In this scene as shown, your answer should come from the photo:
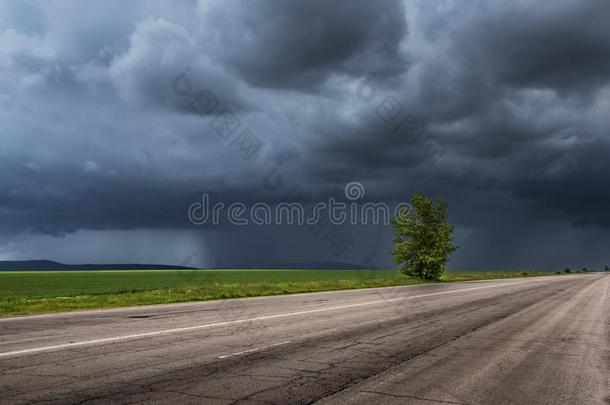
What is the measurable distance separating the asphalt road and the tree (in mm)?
49418

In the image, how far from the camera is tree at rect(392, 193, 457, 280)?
64.1 metres

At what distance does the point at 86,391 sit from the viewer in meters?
A: 6.27

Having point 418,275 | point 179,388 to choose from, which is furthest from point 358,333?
point 418,275

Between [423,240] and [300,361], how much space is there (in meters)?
59.3

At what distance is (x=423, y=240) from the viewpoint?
215ft

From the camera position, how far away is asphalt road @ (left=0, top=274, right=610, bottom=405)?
6.31 m

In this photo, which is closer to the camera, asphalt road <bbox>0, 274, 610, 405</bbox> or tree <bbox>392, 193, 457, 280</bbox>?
asphalt road <bbox>0, 274, 610, 405</bbox>

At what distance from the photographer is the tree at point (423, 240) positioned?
210 ft

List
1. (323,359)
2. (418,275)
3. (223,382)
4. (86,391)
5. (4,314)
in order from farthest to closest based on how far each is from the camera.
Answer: (418,275) < (4,314) < (323,359) < (223,382) < (86,391)

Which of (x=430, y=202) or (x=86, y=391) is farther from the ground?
(x=430, y=202)

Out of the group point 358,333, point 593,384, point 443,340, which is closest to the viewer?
point 593,384

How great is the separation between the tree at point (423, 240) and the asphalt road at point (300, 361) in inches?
1946

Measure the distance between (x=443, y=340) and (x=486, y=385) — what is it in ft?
14.3

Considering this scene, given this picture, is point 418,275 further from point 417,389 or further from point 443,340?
point 417,389
